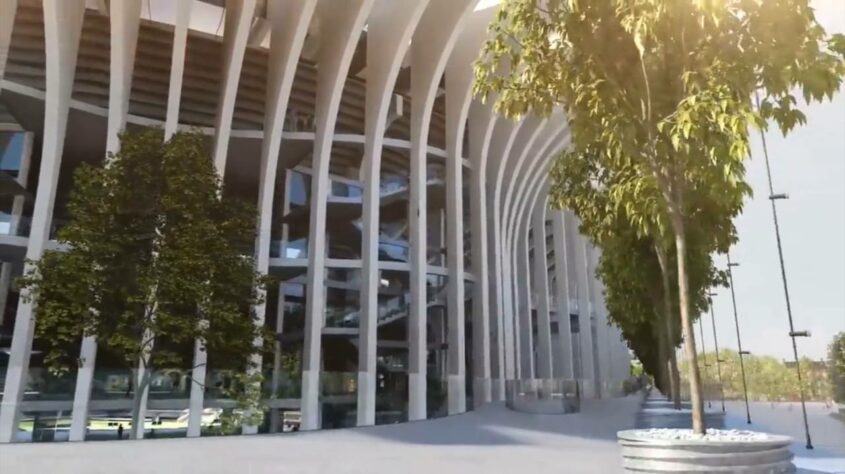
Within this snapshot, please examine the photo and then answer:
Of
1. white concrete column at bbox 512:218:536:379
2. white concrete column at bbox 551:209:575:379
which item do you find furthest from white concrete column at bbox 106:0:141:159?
white concrete column at bbox 551:209:575:379

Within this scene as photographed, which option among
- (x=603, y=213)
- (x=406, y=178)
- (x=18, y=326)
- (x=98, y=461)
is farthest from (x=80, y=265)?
(x=406, y=178)

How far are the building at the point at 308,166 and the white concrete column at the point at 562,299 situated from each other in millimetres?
6475

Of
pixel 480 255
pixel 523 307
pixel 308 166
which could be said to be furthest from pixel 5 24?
pixel 523 307

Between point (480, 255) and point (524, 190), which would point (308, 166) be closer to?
point (480, 255)

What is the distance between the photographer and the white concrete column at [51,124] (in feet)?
53.1

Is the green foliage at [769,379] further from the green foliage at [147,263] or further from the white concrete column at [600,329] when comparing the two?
the white concrete column at [600,329]

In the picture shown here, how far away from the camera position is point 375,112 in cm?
2205

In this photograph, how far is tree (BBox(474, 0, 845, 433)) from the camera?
19.4 ft

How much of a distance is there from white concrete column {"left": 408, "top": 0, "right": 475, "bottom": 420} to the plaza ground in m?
6.48

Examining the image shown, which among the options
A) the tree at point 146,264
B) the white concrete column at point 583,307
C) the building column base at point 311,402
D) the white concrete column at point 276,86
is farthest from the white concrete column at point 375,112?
the white concrete column at point 583,307

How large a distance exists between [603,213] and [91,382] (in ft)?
34.8

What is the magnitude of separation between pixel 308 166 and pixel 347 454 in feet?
59.7

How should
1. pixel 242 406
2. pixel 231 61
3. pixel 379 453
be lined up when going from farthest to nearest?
pixel 231 61 → pixel 242 406 → pixel 379 453

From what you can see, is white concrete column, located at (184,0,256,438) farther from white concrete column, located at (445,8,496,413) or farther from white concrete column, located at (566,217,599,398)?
white concrete column, located at (566,217,599,398)
